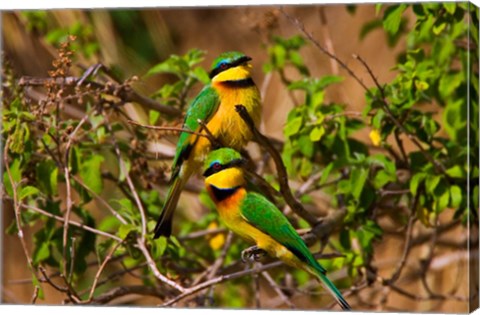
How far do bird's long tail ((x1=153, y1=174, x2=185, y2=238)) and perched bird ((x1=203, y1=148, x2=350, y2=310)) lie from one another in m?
0.23

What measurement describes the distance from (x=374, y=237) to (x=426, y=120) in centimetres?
37

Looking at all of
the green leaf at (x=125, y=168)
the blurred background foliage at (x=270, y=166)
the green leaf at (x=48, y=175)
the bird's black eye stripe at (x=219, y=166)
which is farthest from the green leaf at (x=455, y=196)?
the green leaf at (x=48, y=175)

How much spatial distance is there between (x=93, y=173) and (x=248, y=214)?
2.00ft

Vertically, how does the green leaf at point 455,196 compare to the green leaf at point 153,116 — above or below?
below

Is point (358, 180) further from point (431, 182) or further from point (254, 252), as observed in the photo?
point (254, 252)

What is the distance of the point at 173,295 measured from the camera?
10.9ft

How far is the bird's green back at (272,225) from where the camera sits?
2688 mm

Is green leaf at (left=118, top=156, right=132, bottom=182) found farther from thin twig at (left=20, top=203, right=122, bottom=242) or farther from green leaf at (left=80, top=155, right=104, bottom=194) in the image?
thin twig at (left=20, top=203, right=122, bottom=242)

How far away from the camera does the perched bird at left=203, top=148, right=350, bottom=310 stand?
2680 mm

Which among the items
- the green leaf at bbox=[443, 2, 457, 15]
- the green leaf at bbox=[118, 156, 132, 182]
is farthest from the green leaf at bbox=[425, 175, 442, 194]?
the green leaf at bbox=[118, 156, 132, 182]

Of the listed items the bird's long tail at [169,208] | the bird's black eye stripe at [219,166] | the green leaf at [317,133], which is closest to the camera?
the bird's black eye stripe at [219,166]

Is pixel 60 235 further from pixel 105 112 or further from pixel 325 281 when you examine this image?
pixel 325 281

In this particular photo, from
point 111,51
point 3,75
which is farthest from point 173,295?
point 111,51

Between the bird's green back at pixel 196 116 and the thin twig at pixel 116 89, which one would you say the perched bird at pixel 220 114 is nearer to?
the bird's green back at pixel 196 116
